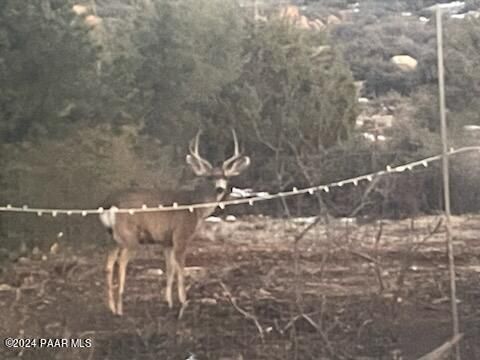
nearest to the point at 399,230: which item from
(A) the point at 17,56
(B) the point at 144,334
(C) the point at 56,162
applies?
(B) the point at 144,334

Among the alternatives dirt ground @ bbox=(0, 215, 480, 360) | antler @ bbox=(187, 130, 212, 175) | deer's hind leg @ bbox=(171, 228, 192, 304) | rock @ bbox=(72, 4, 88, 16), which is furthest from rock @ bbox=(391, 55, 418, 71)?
rock @ bbox=(72, 4, 88, 16)

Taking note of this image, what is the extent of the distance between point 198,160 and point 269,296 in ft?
1.35

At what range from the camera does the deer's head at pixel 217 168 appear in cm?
241

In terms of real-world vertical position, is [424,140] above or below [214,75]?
below

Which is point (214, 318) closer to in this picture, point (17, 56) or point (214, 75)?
point (214, 75)

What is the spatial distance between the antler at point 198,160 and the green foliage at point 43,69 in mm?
288

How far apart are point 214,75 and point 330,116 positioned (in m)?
0.33

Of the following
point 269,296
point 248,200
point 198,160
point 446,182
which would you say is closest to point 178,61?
point 198,160

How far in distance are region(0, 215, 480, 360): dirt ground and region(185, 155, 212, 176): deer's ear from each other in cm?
14

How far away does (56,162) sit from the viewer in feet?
7.84

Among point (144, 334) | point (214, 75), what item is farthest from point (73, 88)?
point (144, 334)

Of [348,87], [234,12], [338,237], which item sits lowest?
[338,237]

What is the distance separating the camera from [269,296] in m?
2.40

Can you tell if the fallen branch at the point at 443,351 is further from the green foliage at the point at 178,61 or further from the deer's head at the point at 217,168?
the green foliage at the point at 178,61
